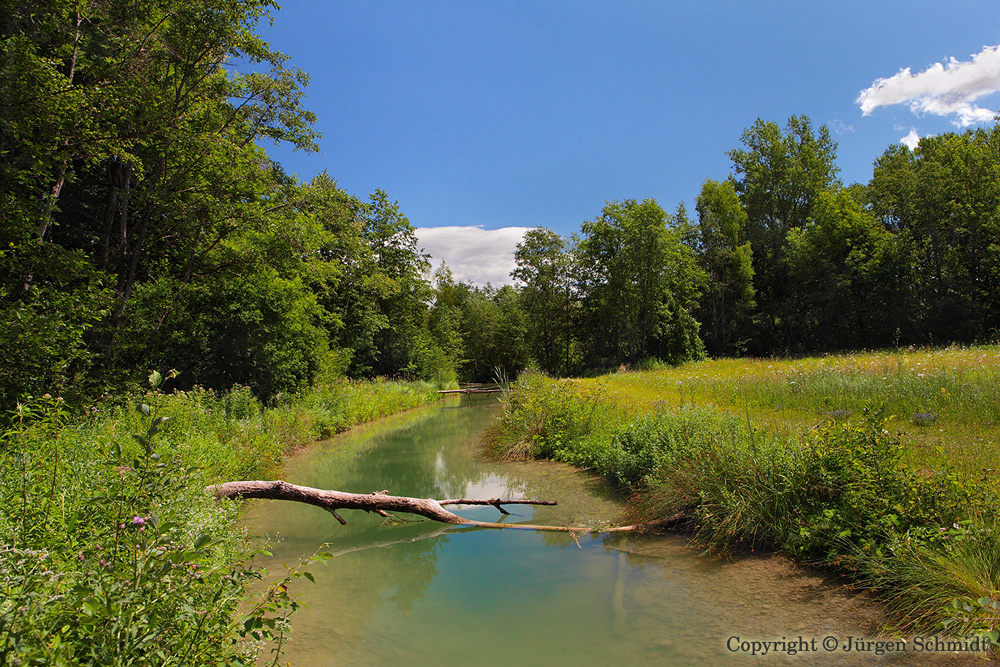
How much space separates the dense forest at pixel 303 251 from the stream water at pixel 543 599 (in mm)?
6025

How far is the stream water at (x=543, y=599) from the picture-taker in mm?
4047

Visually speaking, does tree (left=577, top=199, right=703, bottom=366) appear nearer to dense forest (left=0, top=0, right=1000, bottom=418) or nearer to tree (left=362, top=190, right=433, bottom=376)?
dense forest (left=0, top=0, right=1000, bottom=418)

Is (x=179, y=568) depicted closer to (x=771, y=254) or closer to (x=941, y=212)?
(x=941, y=212)

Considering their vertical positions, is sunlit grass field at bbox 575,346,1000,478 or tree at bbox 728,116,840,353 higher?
tree at bbox 728,116,840,353

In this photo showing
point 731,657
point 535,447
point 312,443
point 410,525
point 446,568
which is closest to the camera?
point 731,657

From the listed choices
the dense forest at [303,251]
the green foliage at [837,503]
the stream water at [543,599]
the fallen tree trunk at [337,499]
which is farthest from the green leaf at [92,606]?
the dense forest at [303,251]

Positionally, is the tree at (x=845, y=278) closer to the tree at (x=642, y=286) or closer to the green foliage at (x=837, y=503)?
the tree at (x=642, y=286)

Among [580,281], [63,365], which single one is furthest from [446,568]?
[580,281]

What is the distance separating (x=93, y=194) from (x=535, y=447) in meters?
14.0

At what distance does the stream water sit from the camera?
4.05 meters

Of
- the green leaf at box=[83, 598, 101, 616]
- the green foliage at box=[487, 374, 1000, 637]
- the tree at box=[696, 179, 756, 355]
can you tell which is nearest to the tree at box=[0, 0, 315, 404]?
the green leaf at box=[83, 598, 101, 616]

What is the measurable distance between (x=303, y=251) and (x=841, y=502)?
17.2 meters

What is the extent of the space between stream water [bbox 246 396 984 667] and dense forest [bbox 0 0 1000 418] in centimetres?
→ 602

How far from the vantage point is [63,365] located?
7715 mm
